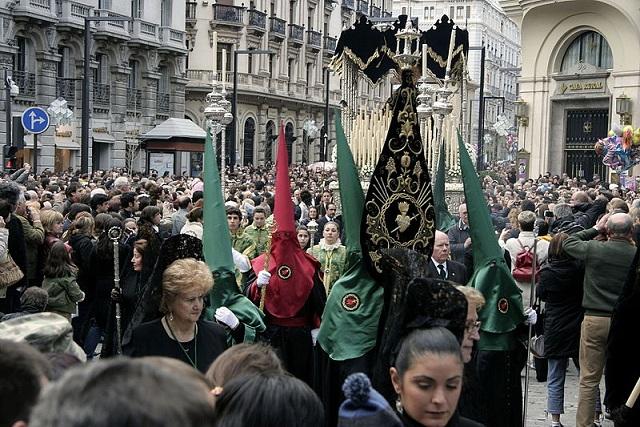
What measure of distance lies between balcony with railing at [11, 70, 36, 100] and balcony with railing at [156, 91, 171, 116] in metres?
8.93

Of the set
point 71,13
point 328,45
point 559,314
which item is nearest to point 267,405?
point 559,314

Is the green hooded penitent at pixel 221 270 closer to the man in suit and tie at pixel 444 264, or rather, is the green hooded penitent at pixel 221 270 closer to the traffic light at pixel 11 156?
the man in suit and tie at pixel 444 264

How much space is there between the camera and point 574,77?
110 ft

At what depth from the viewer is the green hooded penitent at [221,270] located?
21.0 feet

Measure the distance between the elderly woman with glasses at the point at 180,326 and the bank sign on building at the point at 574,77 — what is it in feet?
92.1

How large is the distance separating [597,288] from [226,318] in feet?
10.6

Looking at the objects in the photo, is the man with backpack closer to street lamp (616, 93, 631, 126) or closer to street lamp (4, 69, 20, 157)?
street lamp (4, 69, 20, 157)

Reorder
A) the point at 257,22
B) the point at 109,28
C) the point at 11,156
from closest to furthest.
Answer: the point at 11,156 < the point at 109,28 < the point at 257,22

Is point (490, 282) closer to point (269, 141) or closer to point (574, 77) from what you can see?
point (574, 77)

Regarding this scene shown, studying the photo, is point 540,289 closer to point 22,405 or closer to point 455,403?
point 455,403

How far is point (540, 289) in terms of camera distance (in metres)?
8.65

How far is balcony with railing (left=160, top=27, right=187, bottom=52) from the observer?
1693 inches

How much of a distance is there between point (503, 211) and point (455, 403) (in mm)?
13350

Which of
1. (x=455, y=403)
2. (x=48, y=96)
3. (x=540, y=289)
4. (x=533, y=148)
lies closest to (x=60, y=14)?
(x=48, y=96)
